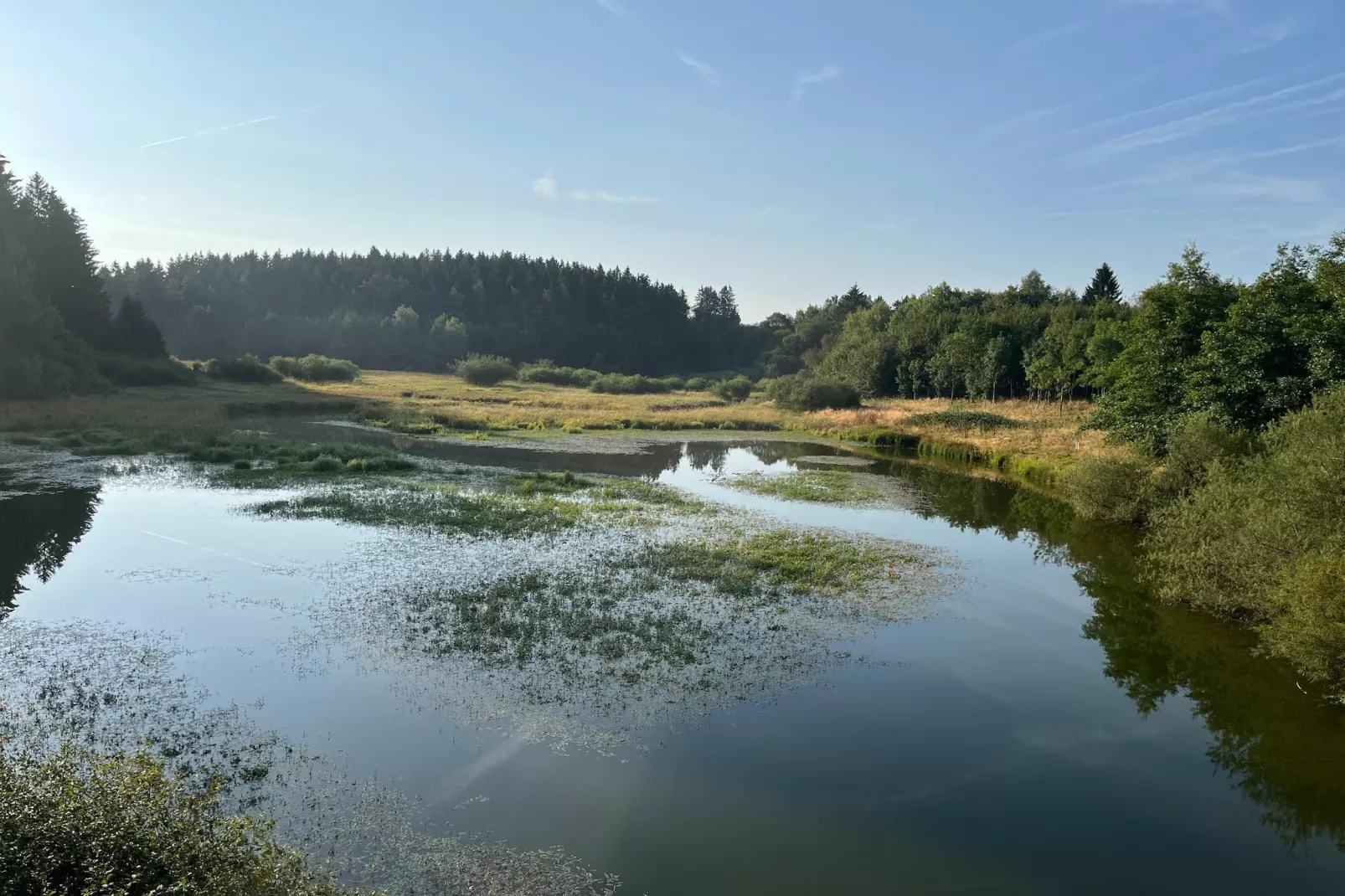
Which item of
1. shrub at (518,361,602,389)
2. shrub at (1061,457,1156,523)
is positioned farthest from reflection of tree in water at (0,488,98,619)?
shrub at (518,361,602,389)

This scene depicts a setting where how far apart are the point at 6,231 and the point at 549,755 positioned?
6804 cm

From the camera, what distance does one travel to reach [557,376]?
103 m

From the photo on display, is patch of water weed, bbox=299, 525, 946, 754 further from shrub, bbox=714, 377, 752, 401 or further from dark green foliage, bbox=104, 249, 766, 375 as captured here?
dark green foliage, bbox=104, 249, 766, 375

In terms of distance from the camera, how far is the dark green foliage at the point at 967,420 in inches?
2103

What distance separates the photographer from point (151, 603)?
1611cm

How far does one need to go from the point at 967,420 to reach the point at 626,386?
4660 cm

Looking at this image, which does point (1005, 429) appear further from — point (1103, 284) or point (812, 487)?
point (1103, 284)

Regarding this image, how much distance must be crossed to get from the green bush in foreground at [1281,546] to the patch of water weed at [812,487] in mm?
12566

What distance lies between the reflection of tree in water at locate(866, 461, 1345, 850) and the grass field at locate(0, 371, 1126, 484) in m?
15.0

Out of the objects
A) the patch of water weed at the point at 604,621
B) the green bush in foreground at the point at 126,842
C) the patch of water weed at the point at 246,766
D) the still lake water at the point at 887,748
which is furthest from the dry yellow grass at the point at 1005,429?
the green bush in foreground at the point at 126,842

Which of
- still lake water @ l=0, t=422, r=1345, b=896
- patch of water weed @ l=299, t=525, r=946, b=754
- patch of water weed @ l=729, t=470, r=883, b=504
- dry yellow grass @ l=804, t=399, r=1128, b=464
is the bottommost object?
still lake water @ l=0, t=422, r=1345, b=896

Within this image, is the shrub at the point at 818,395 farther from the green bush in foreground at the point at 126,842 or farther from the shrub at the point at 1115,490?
the green bush in foreground at the point at 126,842

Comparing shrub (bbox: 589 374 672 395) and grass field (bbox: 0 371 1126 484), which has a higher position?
shrub (bbox: 589 374 672 395)

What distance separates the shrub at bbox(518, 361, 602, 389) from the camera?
331ft
